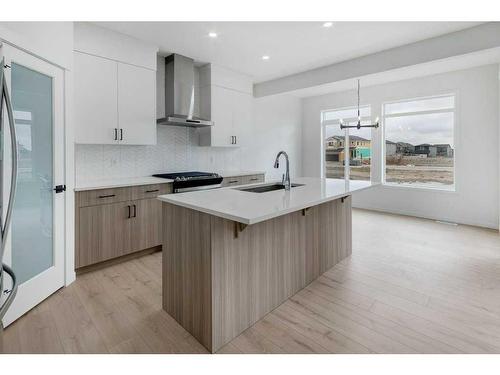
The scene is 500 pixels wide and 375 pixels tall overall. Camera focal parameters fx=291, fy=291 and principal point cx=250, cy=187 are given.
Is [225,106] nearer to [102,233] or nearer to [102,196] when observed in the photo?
[102,196]

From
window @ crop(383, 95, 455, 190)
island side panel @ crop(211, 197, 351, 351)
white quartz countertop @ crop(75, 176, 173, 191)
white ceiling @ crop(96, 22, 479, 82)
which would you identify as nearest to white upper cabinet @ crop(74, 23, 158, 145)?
white ceiling @ crop(96, 22, 479, 82)

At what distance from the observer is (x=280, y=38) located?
12.0 feet

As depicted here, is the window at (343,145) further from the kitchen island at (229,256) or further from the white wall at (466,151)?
the kitchen island at (229,256)

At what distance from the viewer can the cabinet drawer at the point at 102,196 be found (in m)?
2.96

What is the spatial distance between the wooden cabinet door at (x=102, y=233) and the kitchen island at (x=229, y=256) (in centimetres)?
124

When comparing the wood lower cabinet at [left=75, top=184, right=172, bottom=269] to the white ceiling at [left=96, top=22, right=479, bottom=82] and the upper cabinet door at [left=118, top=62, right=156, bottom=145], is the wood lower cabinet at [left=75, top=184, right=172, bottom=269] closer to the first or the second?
the upper cabinet door at [left=118, top=62, right=156, bottom=145]

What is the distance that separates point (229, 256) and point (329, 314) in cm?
99

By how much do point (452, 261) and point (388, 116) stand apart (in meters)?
3.59

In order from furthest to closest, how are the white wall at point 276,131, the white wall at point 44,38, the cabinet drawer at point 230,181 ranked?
1. the white wall at point 276,131
2. the cabinet drawer at point 230,181
3. the white wall at point 44,38

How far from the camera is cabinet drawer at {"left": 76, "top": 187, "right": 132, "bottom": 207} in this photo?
2.96 m

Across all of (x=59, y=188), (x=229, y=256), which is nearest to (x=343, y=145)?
(x=229, y=256)

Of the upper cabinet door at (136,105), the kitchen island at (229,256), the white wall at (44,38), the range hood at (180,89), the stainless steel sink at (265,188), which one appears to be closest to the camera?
the kitchen island at (229,256)

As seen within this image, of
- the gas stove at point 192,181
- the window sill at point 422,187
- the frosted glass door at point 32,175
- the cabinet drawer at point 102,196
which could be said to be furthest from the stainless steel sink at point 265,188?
the window sill at point 422,187
